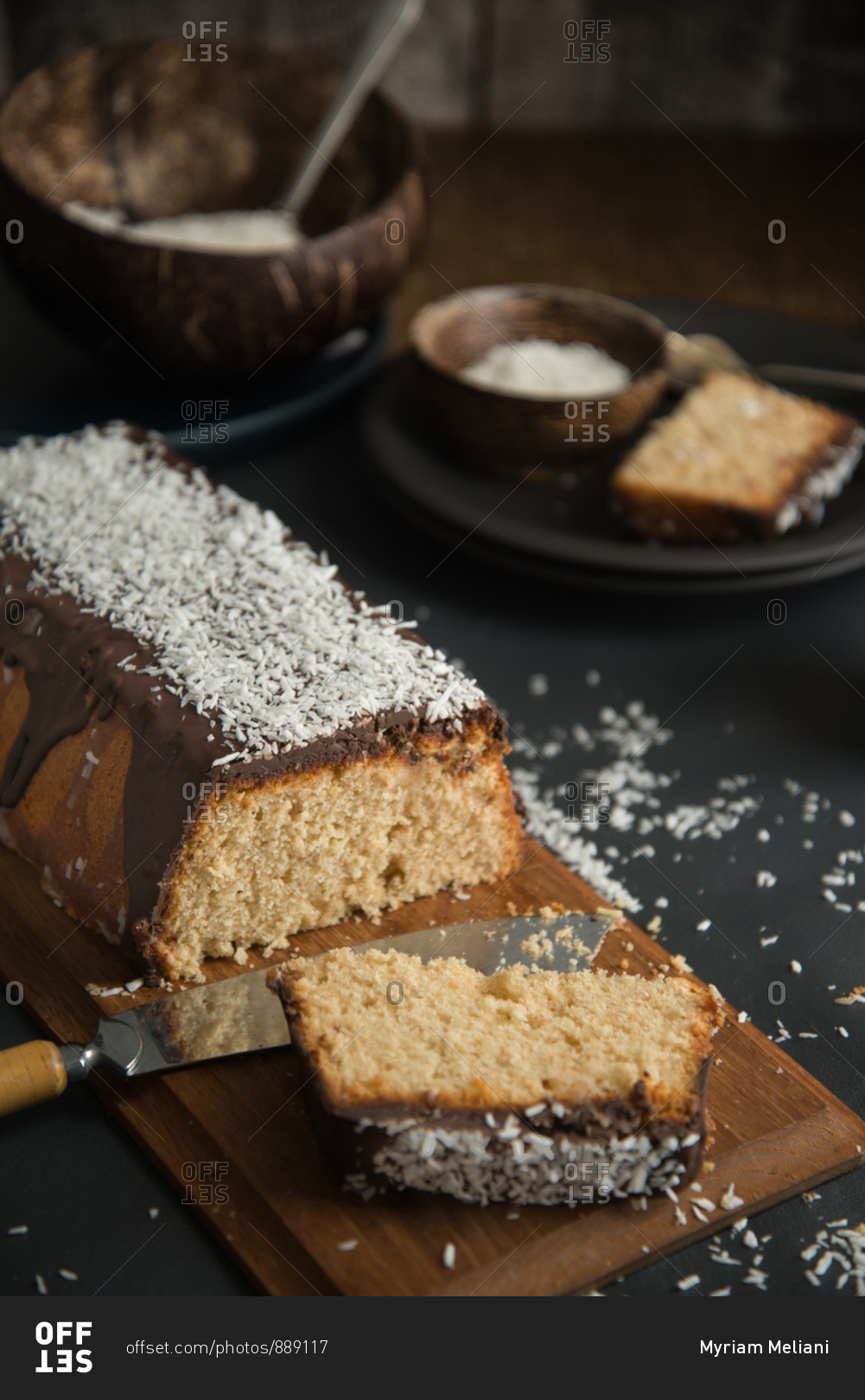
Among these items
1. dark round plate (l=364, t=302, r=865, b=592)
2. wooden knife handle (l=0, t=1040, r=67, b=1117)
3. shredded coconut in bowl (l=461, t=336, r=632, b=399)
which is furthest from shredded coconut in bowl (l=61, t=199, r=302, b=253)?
wooden knife handle (l=0, t=1040, r=67, b=1117)

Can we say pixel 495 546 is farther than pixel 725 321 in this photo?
No

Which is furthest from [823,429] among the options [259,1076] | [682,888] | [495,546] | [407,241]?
[259,1076]

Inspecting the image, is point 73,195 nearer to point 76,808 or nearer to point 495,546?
point 495,546

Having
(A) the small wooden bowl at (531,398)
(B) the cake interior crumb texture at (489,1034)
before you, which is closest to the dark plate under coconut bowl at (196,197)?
(A) the small wooden bowl at (531,398)

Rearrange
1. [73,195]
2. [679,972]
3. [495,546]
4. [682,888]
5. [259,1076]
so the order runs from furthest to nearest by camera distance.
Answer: [73,195] < [495,546] < [682,888] < [679,972] < [259,1076]

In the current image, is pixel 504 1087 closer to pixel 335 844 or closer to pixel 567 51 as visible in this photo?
pixel 335 844

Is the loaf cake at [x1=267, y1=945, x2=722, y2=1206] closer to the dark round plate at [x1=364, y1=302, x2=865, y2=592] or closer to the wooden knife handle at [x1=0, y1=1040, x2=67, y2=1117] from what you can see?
the wooden knife handle at [x1=0, y1=1040, x2=67, y2=1117]

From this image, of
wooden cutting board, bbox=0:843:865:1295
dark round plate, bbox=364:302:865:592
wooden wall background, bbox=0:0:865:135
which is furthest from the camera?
wooden wall background, bbox=0:0:865:135
